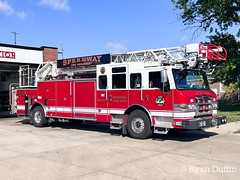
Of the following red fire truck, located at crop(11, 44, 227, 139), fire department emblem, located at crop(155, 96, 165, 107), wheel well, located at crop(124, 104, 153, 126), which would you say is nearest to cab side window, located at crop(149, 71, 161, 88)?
red fire truck, located at crop(11, 44, 227, 139)

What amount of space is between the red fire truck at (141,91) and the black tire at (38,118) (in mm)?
742

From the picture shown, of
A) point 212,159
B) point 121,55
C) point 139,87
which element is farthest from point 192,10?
point 212,159

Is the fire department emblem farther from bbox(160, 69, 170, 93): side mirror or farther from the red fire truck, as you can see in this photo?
bbox(160, 69, 170, 93): side mirror

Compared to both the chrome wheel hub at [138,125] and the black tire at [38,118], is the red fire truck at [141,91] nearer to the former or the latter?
the chrome wheel hub at [138,125]

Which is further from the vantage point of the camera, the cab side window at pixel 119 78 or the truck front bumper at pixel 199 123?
the cab side window at pixel 119 78

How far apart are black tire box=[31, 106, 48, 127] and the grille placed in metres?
7.60

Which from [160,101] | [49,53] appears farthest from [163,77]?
[49,53]

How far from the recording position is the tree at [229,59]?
19828 millimetres

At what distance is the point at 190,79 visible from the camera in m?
9.86

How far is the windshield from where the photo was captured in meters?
9.47

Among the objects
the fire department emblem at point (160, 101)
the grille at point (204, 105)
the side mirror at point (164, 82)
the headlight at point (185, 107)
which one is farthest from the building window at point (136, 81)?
the grille at point (204, 105)

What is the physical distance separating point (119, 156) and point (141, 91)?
10.2 feet

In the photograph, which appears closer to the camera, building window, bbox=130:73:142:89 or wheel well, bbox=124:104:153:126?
wheel well, bbox=124:104:153:126

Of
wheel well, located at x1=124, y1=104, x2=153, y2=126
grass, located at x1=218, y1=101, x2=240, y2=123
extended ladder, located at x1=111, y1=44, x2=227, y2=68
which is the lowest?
grass, located at x1=218, y1=101, x2=240, y2=123
